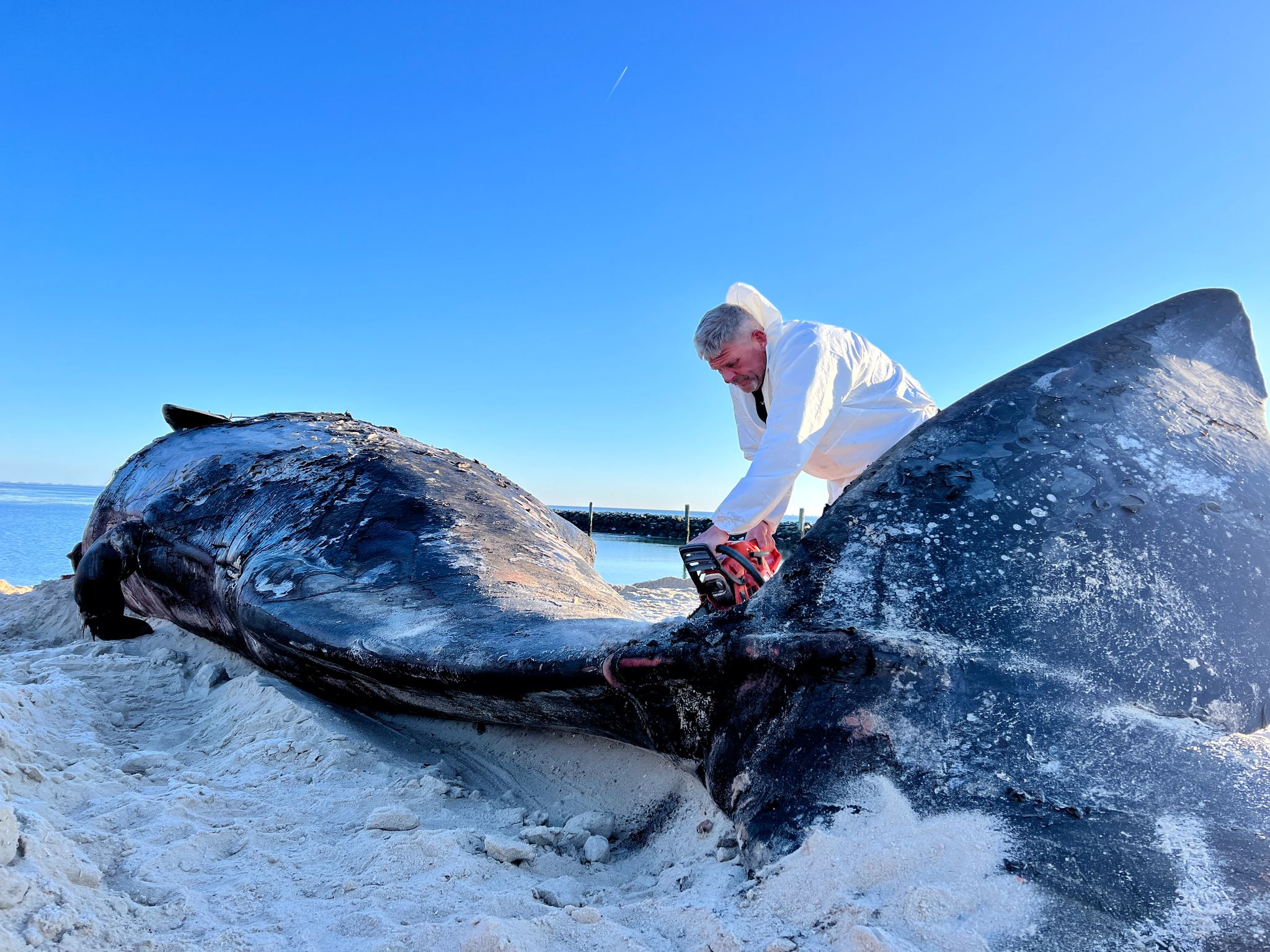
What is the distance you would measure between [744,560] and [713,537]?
268 mm

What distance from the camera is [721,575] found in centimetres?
256

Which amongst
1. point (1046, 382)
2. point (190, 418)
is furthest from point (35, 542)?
point (1046, 382)

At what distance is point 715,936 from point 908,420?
8.36 ft

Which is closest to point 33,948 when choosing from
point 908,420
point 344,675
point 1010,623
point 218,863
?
point 218,863

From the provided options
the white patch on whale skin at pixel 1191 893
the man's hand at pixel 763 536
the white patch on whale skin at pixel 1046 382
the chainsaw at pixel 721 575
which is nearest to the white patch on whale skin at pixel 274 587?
the chainsaw at pixel 721 575

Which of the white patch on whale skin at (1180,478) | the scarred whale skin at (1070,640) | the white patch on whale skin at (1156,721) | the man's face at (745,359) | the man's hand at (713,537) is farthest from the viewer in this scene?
the man's face at (745,359)

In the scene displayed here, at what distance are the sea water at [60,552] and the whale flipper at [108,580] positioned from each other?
299cm

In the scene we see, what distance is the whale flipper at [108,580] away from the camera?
4.71 metres

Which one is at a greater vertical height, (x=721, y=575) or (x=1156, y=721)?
(x=721, y=575)

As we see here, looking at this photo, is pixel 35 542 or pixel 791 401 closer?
pixel 791 401

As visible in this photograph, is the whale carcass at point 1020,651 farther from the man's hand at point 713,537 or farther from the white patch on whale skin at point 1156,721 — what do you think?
the man's hand at point 713,537

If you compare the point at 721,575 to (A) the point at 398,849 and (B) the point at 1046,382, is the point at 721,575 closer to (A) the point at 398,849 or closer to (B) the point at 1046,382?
(B) the point at 1046,382

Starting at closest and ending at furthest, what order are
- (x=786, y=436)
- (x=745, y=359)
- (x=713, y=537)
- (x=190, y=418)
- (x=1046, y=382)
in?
(x=1046, y=382) < (x=713, y=537) < (x=786, y=436) < (x=745, y=359) < (x=190, y=418)

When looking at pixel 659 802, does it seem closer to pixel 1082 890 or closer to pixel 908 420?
pixel 1082 890
